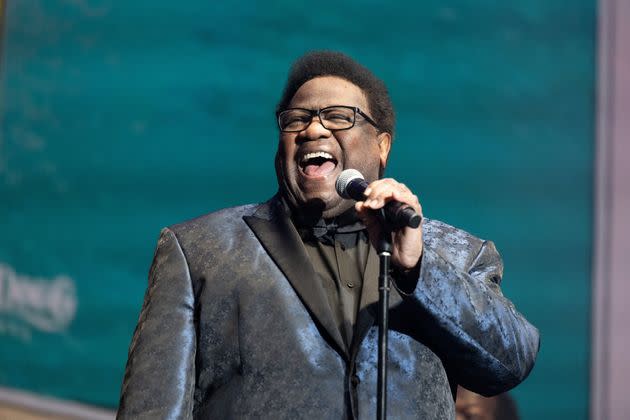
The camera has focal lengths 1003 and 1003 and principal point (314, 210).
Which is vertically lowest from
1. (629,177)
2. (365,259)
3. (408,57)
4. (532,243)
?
(365,259)

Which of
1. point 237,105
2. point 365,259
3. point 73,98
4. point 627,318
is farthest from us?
point 73,98

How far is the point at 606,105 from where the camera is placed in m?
3.19

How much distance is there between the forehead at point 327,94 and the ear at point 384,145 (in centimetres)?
10

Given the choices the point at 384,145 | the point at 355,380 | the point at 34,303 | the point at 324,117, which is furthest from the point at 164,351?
the point at 34,303

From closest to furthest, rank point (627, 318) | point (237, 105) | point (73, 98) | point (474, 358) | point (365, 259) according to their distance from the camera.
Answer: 1. point (474, 358)
2. point (365, 259)
3. point (627, 318)
4. point (237, 105)
5. point (73, 98)

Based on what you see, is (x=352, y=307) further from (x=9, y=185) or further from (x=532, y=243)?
(x=9, y=185)

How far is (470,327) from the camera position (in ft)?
6.49

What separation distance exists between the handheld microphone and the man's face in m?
0.18

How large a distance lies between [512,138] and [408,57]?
18.5 inches

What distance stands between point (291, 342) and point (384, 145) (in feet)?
1.95

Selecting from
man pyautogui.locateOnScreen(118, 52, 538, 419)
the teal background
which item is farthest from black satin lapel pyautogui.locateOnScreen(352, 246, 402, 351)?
the teal background

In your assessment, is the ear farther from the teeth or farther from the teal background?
the teal background

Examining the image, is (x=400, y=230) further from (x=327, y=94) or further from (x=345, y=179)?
(x=327, y=94)

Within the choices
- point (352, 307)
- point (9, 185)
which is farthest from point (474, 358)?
point (9, 185)
